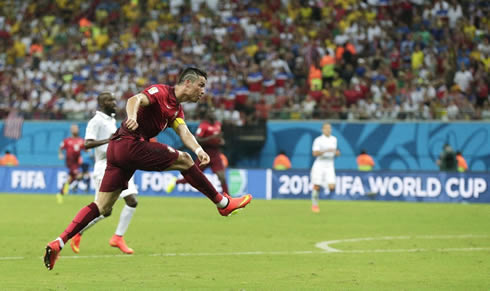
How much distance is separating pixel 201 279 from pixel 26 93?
2652 cm

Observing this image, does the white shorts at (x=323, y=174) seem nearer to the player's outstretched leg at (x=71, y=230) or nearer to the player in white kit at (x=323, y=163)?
the player in white kit at (x=323, y=163)

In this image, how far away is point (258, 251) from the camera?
13.4 meters

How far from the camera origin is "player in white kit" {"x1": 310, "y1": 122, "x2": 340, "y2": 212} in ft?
77.0

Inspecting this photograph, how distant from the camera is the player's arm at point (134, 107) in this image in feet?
30.5

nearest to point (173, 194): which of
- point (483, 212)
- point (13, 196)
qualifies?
point (13, 196)

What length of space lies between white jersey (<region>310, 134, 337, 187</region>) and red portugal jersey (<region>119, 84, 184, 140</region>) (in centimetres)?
1351

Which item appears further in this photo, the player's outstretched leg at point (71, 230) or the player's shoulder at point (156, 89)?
the player's shoulder at point (156, 89)

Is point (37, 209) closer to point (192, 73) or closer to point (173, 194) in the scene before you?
point (173, 194)

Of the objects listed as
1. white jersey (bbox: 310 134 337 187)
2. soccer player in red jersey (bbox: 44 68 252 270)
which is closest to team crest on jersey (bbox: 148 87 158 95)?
soccer player in red jersey (bbox: 44 68 252 270)

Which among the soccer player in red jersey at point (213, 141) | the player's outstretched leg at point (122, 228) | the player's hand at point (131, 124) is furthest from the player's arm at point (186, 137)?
the soccer player in red jersey at point (213, 141)

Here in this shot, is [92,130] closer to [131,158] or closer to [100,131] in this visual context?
[100,131]

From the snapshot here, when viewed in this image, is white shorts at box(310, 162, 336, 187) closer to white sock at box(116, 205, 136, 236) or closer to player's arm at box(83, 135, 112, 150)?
player's arm at box(83, 135, 112, 150)

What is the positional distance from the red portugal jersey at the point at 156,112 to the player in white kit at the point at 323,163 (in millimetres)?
13390

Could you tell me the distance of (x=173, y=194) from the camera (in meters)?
30.8
